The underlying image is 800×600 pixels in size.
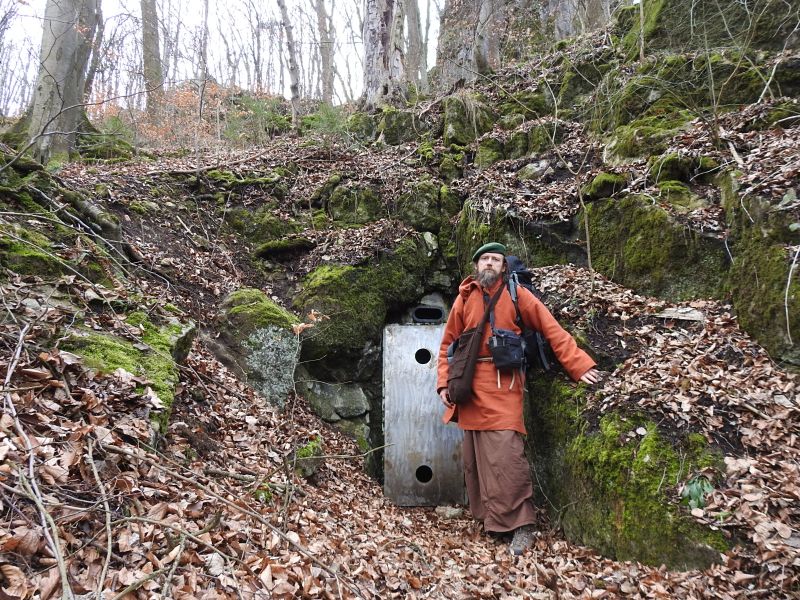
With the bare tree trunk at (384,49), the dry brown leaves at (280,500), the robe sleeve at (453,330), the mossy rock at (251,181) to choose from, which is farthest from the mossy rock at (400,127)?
the dry brown leaves at (280,500)

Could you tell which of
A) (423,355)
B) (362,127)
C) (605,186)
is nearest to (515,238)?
(605,186)

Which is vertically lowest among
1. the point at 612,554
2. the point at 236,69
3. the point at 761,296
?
the point at 612,554

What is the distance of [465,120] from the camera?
8867mm

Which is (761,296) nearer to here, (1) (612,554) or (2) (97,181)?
(1) (612,554)

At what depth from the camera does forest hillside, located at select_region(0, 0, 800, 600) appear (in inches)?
98.7

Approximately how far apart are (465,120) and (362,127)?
2536 mm

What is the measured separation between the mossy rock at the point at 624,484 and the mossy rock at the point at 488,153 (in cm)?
467

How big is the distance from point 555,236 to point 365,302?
8.83 ft

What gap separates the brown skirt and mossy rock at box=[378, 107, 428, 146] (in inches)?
275

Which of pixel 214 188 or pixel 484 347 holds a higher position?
pixel 214 188

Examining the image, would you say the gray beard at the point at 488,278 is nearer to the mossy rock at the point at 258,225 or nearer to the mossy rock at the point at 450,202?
Result: the mossy rock at the point at 450,202

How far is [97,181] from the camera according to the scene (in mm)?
6477

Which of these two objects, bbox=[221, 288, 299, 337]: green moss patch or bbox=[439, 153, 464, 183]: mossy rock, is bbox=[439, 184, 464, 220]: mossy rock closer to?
bbox=[439, 153, 464, 183]: mossy rock

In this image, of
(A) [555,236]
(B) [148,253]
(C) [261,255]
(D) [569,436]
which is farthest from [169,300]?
(A) [555,236]
